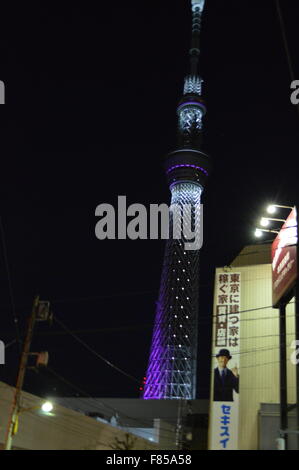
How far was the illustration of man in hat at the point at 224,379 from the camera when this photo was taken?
22.2 meters

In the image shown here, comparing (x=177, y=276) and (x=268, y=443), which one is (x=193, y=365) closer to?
(x=177, y=276)

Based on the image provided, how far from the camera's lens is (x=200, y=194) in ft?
254

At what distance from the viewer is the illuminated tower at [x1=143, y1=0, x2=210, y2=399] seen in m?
69.5

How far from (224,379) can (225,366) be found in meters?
0.54

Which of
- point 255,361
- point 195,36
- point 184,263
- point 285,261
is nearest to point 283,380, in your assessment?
point 255,361

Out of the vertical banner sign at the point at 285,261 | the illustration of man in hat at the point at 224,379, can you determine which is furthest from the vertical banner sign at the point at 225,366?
the vertical banner sign at the point at 285,261

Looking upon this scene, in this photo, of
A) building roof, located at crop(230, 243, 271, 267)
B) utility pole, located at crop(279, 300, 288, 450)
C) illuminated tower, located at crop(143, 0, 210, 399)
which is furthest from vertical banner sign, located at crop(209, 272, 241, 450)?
illuminated tower, located at crop(143, 0, 210, 399)

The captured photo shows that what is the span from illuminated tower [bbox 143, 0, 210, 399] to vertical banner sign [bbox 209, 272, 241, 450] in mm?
45071

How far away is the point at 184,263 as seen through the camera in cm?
7669

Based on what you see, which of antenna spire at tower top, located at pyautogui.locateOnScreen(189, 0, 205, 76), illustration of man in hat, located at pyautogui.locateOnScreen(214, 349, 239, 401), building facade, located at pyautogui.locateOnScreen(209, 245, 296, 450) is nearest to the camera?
building facade, located at pyautogui.locateOnScreen(209, 245, 296, 450)

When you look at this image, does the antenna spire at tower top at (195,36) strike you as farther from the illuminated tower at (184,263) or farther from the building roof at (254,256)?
the building roof at (254,256)

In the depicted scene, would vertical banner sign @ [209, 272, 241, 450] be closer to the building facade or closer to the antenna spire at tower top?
the building facade
